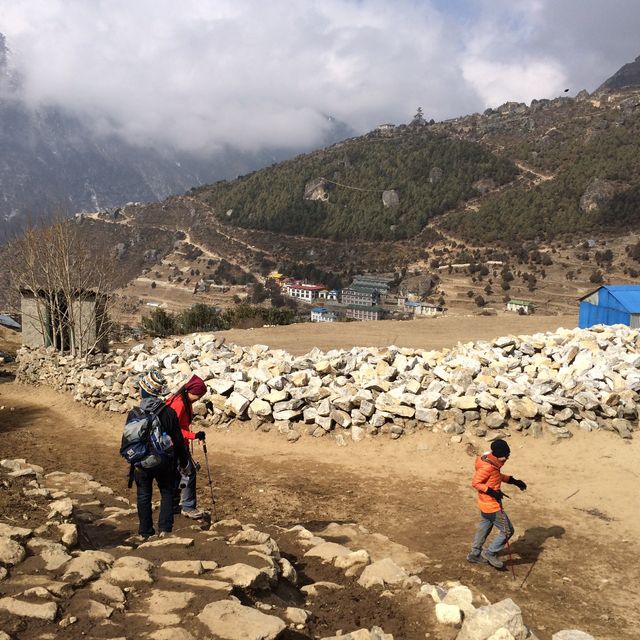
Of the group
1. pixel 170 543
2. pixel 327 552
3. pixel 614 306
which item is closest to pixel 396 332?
pixel 614 306

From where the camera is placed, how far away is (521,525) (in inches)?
246

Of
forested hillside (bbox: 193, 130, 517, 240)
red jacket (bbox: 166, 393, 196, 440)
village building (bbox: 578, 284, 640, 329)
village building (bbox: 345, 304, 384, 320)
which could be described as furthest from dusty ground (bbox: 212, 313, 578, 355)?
forested hillside (bbox: 193, 130, 517, 240)

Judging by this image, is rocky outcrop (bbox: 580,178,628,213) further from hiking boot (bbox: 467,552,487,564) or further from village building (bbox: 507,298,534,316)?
hiking boot (bbox: 467,552,487,564)

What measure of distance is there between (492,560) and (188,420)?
10.7ft

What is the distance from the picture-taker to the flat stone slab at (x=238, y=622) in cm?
289

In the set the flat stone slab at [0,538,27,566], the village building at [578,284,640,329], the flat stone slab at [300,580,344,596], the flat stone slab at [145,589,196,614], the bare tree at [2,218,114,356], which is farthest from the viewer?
the village building at [578,284,640,329]

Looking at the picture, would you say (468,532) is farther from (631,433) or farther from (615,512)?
(631,433)

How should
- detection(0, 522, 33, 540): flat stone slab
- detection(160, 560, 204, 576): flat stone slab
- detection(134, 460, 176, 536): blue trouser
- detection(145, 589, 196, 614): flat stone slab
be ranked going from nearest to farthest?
detection(145, 589, 196, 614): flat stone slab, detection(160, 560, 204, 576): flat stone slab, detection(0, 522, 33, 540): flat stone slab, detection(134, 460, 176, 536): blue trouser

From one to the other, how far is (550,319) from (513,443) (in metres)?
18.1

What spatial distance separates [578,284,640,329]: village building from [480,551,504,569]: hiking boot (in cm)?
1628

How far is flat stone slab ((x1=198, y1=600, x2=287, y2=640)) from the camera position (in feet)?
9.49

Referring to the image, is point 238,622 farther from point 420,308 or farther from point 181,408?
point 420,308

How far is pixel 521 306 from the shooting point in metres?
39.5

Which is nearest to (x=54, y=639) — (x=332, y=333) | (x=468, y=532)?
(x=468, y=532)
